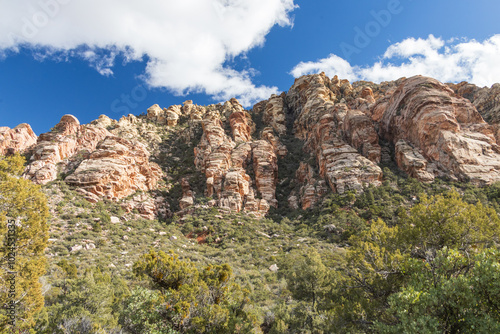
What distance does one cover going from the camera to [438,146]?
3791cm

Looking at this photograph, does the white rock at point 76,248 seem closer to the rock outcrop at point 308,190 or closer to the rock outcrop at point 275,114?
the rock outcrop at point 308,190

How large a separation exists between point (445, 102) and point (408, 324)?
4764 cm

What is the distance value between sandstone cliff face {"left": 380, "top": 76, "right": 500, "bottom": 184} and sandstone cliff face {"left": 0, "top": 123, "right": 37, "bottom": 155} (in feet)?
227

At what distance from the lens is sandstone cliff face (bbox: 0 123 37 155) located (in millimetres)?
43531

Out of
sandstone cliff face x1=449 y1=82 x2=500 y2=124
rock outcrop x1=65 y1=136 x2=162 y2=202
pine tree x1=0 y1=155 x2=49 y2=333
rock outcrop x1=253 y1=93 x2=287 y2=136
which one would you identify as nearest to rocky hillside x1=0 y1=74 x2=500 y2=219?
rock outcrop x1=65 y1=136 x2=162 y2=202

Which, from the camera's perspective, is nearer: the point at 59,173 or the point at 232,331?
the point at 232,331

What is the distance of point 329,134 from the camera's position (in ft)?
159

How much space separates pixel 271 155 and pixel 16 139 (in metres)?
50.2

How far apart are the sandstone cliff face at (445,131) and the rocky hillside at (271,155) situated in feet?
0.53

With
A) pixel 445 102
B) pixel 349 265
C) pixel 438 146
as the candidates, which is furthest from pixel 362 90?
pixel 349 265

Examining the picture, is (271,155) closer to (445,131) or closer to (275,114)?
(275,114)

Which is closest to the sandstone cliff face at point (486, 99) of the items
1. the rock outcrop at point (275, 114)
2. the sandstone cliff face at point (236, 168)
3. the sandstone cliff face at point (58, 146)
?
the rock outcrop at point (275, 114)

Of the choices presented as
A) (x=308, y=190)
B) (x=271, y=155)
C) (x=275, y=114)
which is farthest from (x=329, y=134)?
(x=275, y=114)

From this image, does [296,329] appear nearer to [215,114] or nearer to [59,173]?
[59,173]
